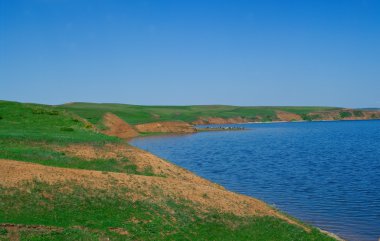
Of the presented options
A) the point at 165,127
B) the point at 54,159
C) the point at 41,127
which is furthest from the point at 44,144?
the point at 165,127

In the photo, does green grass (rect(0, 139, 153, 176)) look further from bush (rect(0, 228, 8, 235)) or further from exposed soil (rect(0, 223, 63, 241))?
bush (rect(0, 228, 8, 235))

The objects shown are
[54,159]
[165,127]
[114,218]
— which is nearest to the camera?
[114,218]

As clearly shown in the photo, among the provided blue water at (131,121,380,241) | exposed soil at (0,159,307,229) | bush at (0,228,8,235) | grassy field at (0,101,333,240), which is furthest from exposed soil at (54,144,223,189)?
bush at (0,228,8,235)

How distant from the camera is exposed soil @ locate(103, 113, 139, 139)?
108 metres

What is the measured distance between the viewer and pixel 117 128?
112 meters

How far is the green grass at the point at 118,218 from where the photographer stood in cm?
2125

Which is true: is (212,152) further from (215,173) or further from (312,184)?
(312,184)

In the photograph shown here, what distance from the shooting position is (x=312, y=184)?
43.6 m

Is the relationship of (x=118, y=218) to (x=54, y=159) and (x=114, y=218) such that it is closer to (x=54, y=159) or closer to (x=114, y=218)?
(x=114, y=218)

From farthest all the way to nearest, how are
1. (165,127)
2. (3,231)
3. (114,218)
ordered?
1. (165,127)
2. (114,218)
3. (3,231)

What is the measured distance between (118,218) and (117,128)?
91.0 metres

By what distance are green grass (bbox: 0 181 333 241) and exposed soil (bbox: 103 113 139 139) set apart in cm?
8016

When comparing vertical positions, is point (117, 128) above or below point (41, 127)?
below

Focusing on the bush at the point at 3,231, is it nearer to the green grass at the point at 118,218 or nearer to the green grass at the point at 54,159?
the green grass at the point at 118,218
